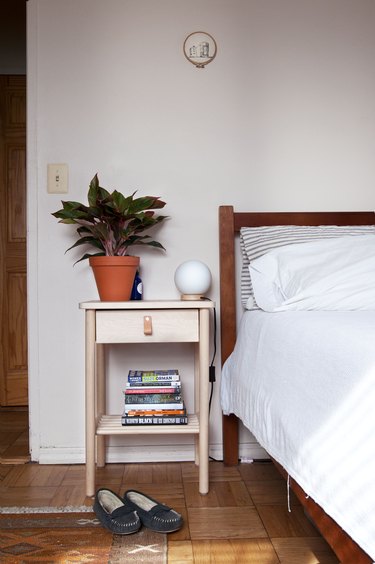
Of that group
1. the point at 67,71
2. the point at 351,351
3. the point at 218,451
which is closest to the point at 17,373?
the point at 218,451

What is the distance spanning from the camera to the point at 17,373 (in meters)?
3.17

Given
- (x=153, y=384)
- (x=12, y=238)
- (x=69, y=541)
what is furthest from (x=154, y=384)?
(x=12, y=238)

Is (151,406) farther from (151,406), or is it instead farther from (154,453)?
(154,453)

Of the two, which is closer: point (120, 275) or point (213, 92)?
point (120, 275)

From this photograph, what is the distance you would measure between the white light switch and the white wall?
0.08ft

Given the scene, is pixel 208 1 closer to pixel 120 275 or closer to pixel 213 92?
pixel 213 92

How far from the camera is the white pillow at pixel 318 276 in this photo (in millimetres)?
1558

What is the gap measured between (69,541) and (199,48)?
1708 millimetres

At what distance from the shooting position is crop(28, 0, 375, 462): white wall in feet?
6.66

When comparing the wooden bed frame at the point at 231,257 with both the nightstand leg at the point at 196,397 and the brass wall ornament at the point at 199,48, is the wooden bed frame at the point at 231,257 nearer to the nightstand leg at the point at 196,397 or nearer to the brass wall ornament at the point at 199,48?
the nightstand leg at the point at 196,397

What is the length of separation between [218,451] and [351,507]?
50.0 inches

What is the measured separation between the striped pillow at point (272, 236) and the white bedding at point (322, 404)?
1.08ft

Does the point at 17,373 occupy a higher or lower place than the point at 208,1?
lower

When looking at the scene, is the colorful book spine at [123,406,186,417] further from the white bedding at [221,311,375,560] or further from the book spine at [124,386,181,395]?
the white bedding at [221,311,375,560]
